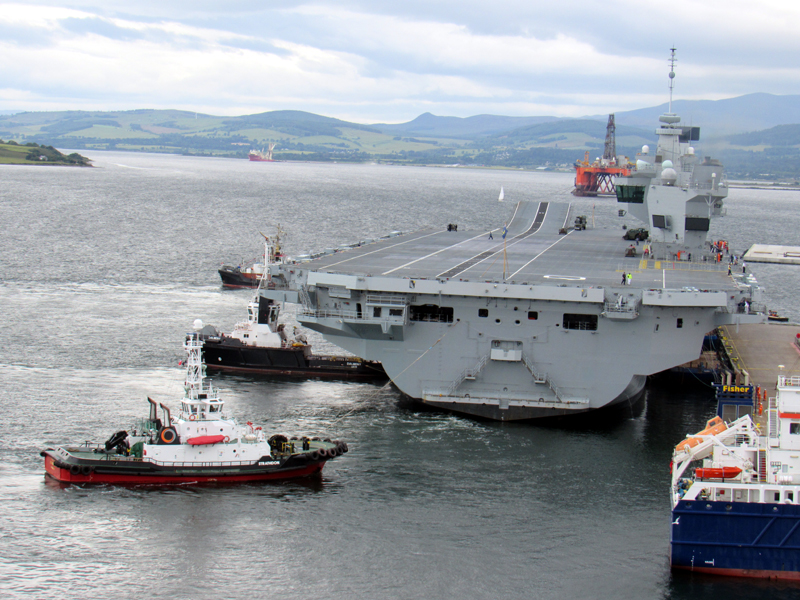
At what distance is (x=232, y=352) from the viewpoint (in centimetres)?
3725

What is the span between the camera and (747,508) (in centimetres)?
1934

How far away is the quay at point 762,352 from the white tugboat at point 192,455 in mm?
14157

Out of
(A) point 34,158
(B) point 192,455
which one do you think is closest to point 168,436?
(B) point 192,455

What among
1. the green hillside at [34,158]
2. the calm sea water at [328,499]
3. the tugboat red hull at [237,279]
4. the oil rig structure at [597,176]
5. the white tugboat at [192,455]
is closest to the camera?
→ the calm sea water at [328,499]

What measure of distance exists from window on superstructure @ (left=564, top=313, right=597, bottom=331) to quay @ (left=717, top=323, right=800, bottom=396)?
507cm

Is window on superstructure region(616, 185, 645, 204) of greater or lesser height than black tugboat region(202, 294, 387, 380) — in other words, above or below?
above

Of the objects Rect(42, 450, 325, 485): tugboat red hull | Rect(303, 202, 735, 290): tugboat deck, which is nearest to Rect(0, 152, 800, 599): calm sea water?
Rect(42, 450, 325, 485): tugboat red hull

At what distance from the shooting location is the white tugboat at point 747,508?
19.4 meters

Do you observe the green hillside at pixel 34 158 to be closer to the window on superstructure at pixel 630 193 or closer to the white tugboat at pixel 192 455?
the window on superstructure at pixel 630 193

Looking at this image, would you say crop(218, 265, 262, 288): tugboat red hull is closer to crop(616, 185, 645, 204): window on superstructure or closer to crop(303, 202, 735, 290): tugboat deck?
crop(303, 202, 735, 290): tugboat deck

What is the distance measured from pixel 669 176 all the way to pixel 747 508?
20.9 metres

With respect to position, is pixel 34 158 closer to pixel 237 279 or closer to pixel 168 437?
pixel 237 279

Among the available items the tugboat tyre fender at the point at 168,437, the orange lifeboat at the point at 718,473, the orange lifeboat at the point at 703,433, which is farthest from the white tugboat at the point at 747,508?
the tugboat tyre fender at the point at 168,437

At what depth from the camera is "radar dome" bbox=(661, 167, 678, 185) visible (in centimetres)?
3741
